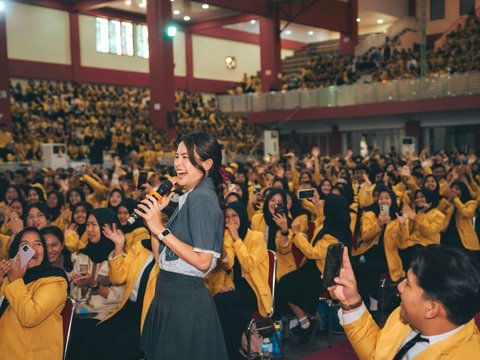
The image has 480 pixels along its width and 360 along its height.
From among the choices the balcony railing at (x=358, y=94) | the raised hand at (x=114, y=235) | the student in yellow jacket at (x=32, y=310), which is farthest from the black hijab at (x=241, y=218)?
the balcony railing at (x=358, y=94)

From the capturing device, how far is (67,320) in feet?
12.0

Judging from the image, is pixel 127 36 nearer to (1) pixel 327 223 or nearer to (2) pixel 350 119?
(2) pixel 350 119

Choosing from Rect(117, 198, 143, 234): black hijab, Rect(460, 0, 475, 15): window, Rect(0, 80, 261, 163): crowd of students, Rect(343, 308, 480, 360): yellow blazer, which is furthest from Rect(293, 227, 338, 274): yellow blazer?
Rect(460, 0, 475, 15): window

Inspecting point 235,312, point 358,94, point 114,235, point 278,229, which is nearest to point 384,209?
point 278,229

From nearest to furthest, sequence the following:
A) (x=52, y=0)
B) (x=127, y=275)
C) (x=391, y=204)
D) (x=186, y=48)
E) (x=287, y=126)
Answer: (x=127, y=275), (x=391, y=204), (x=52, y=0), (x=287, y=126), (x=186, y=48)

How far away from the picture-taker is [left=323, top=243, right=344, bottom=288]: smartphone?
2344 millimetres

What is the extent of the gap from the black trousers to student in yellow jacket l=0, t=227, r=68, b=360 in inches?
54.7

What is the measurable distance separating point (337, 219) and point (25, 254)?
3150mm

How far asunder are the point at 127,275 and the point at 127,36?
25.7 metres

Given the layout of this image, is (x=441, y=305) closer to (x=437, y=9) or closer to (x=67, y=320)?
(x=67, y=320)

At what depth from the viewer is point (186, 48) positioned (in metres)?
30.9

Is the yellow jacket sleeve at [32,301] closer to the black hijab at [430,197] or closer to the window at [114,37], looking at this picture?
the black hijab at [430,197]

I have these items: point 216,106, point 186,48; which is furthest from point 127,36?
point 216,106

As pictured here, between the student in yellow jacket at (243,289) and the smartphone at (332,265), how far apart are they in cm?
227
